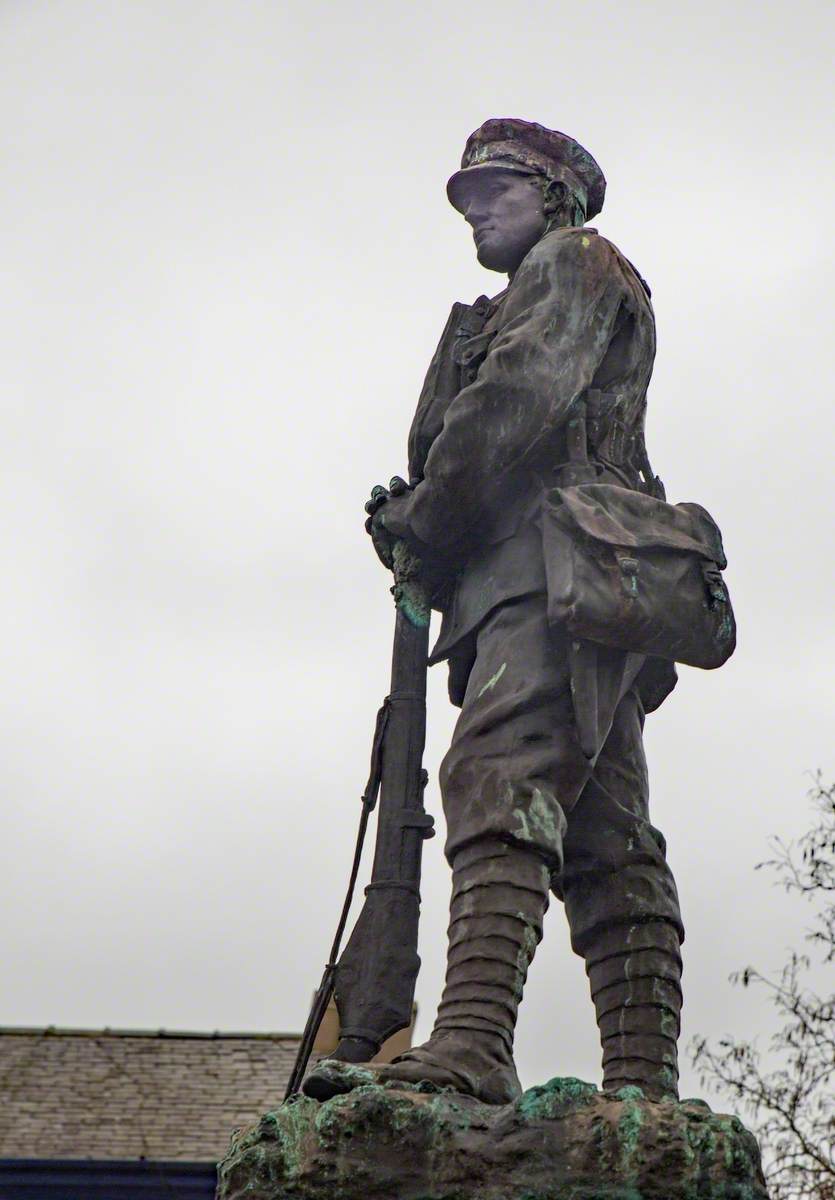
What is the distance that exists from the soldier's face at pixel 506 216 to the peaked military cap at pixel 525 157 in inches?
1.5

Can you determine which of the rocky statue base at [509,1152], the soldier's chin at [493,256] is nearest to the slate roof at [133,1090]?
the soldier's chin at [493,256]

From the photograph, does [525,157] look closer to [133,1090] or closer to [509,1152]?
[509,1152]

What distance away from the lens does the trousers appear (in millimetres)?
6477

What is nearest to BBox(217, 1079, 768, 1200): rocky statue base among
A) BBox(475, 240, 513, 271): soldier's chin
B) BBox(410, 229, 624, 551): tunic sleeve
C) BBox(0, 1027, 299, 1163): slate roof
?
BBox(410, 229, 624, 551): tunic sleeve

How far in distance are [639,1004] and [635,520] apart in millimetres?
1398

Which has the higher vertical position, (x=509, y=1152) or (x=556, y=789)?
(x=556, y=789)

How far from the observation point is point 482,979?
20.3 ft

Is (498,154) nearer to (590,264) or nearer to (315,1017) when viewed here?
(590,264)

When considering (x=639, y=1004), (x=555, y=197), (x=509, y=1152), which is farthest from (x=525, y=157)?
(x=509, y=1152)

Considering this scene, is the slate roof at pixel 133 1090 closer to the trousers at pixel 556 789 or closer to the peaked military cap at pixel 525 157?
the trousers at pixel 556 789

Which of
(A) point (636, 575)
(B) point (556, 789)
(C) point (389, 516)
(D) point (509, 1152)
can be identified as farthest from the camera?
(C) point (389, 516)

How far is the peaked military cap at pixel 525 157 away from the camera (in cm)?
743

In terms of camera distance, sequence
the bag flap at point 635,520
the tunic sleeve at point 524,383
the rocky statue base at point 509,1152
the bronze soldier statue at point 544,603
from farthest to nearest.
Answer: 1. the tunic sleeve at point 524,383
2. the bag flap at point 635,520
3. the bronze soldier statue at point 544,603
4. the rocky statue base at point 509,1152

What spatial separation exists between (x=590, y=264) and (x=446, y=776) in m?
1.64
